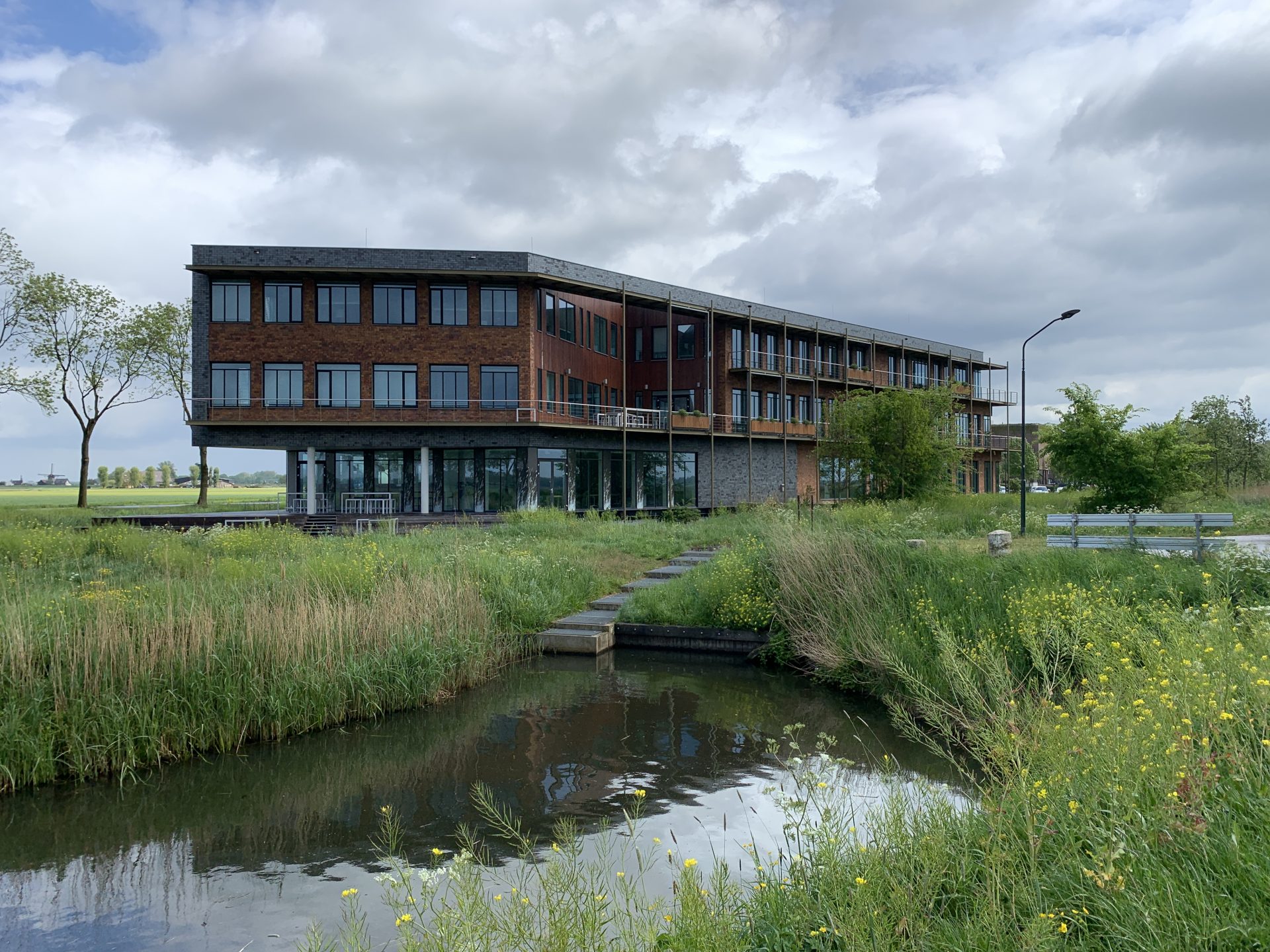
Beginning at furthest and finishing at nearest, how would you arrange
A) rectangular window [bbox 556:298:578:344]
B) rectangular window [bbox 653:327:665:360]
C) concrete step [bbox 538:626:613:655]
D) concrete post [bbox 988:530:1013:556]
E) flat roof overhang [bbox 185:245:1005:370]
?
rectangular window [bbox 653:327:665:360]
rectangular window [bbox 556:298:578:344]
flat roof overhang [bbox 185:245:1005:370]
concrete post [bbox 988:530:1013:556]
concrete step [bbox 538:626:613:655]

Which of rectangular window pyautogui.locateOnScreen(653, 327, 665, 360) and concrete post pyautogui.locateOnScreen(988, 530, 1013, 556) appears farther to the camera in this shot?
rectangular window pyautogui.locateOnScreen(653, 327, 665, 360)

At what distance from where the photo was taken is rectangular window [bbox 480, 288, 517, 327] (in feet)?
118

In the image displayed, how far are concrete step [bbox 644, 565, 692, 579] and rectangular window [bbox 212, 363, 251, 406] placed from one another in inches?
857

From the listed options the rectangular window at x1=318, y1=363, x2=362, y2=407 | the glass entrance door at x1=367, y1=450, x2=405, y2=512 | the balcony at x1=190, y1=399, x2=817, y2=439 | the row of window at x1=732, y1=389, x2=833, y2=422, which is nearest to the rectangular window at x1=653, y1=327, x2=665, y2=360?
the row of window at x1=732, y1=389, x2=833, y2=422

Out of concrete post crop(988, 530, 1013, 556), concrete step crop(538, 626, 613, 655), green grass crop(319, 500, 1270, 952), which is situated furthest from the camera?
concrete post crop(988, 530, 1013, 556)

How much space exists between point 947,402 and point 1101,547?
68.2ft

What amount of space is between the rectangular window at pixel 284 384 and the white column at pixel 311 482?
83.3 inches

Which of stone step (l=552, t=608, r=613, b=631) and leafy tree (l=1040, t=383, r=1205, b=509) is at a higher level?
leafy tree (l=1040, t=383, r=1205, b=509)

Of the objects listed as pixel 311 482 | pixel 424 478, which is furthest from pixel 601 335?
pixel 311 482

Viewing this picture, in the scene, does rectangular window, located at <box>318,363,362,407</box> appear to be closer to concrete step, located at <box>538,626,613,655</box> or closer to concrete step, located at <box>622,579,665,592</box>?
concrete step, located at <box>622,579,665,592</box>

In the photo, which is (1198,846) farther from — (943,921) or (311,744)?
(311,744)

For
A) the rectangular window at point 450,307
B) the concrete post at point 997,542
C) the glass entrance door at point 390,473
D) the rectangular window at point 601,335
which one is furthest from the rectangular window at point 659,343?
the concrete post at point 997,542

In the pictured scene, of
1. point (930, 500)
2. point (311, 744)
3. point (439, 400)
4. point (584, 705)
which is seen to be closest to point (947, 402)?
point (930, 500)

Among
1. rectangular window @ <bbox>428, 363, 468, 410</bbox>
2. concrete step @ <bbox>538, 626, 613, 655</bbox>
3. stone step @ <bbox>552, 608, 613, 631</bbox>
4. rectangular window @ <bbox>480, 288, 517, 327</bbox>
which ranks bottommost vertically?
concrete step @ <bbox>538, 626, 613, 655</bbox>
